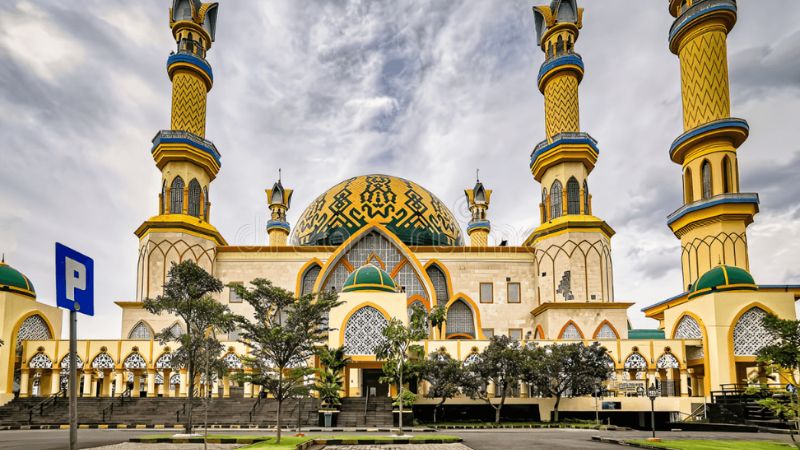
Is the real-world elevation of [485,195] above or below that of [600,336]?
above

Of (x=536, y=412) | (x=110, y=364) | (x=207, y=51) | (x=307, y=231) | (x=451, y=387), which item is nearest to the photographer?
(x=451, y=387)

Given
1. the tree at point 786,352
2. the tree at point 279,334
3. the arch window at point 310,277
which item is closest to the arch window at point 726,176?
the tree at point 786,352

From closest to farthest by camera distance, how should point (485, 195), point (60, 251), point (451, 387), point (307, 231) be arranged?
point (60, 251) → point (451, 387) → point (307, 231) → point (485, 195)

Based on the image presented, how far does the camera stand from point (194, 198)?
34.8 m

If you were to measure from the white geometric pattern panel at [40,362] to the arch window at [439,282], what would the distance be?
17.7m

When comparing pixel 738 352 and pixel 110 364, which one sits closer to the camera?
pixel 738 352

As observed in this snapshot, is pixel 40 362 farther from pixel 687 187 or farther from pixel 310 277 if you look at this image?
pixel 687 187

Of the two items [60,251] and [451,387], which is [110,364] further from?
[60,251]

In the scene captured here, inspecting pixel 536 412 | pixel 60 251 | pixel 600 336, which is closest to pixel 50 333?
pixel 536 412

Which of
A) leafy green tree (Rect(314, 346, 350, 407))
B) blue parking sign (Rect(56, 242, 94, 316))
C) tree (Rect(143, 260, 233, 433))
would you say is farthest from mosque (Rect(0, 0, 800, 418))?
blue parking sign (Rect(56, 242, 94, 316))

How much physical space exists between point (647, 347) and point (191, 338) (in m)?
18.0

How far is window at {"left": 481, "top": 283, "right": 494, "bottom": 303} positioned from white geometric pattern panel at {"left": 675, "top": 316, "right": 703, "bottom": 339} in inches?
371

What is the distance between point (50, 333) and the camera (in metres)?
30.2

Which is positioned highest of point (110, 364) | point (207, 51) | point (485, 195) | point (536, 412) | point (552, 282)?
point (207, 51)
